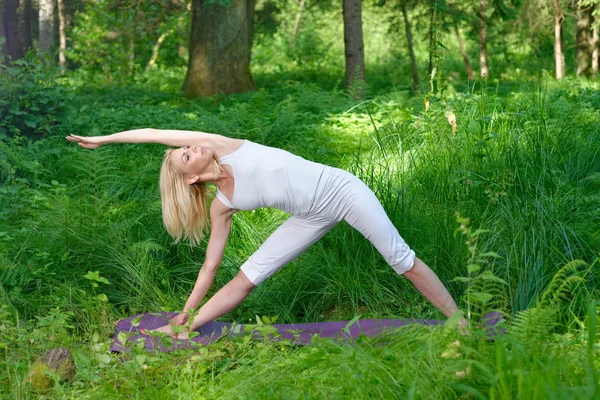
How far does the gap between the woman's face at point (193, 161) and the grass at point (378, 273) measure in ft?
3.13

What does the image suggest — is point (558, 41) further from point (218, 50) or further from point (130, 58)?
point (130, 58)

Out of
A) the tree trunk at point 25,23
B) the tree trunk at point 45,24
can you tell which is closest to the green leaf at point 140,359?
the tree trunk at point 25,23

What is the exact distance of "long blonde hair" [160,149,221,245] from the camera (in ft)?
14.8

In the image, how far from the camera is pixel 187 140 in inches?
178

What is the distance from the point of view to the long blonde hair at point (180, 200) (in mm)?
4516

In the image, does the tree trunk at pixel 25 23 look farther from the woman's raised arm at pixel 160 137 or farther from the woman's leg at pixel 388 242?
the woman's leg at pixel 388 242

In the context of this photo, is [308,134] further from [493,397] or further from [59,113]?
[493,397]

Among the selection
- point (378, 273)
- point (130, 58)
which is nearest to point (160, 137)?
point (378, 273)

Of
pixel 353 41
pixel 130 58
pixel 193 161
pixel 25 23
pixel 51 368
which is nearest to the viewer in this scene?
pixel 51 368

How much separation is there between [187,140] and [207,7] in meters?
9.43

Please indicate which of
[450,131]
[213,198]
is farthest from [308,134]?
[213,198]

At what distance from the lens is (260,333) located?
4.61 metres

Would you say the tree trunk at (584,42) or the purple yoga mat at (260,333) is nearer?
the purple yoga mat at (260,333)

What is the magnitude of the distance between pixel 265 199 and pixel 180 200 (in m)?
0.51
